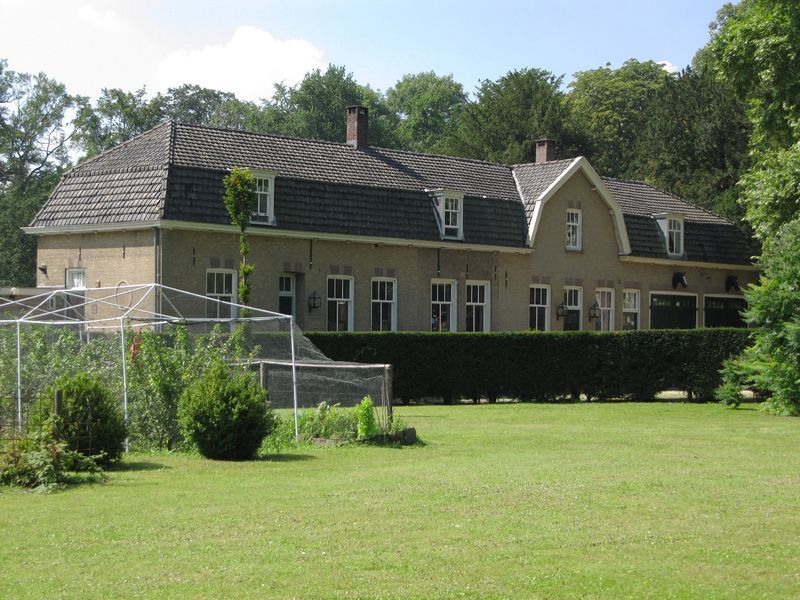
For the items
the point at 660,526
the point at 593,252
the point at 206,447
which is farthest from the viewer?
the point at 593,252

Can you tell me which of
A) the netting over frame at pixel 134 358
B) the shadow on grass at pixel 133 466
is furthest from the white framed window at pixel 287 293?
the shadow on grass at pixel 133 466

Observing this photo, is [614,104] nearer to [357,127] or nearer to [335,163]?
[357,127]

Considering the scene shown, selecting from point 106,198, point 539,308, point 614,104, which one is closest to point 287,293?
point 106,198

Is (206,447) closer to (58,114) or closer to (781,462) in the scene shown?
(781,462)

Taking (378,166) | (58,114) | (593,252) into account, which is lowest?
(593,252)

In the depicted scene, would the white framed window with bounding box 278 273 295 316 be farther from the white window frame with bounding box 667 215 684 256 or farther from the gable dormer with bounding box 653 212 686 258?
the white window frame with bounding box 667 215 684 256

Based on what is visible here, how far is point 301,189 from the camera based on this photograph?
1378 inches

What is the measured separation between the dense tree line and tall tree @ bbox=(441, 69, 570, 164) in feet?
0.21

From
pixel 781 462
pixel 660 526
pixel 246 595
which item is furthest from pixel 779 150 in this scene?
pixel 246 595

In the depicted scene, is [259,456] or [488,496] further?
[259,456]

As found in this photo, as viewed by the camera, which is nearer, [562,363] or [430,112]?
[562,363]

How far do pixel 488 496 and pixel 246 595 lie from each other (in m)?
5.00

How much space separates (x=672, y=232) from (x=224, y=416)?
31.6 meters

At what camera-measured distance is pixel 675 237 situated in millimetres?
45188
